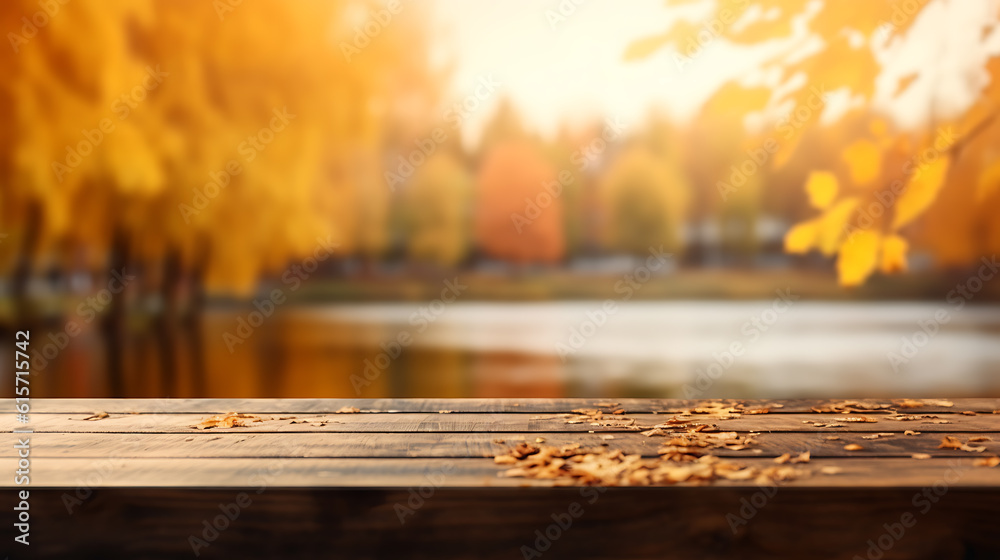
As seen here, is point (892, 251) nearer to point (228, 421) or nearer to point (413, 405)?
point (413, 405)

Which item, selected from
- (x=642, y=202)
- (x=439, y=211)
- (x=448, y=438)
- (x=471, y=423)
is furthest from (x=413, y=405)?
(x=642, y=202)

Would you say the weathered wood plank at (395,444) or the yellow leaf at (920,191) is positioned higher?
the yellow leaf at (920,191)

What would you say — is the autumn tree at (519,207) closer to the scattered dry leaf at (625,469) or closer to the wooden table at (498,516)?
the scattered dry leaf at (625,469)

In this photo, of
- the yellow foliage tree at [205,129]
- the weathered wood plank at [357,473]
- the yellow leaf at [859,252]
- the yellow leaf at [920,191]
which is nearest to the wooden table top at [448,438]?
the weathered wood plank at [357,473]

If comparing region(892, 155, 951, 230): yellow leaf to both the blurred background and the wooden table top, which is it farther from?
the blurred background

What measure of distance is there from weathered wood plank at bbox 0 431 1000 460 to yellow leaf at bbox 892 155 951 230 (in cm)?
50

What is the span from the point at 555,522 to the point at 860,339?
2.97 metres

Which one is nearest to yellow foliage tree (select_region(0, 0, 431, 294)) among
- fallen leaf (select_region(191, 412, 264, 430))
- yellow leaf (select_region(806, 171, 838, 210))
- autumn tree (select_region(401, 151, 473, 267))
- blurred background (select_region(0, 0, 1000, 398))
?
blurred background (select_region(0, 0, 1000, 398))

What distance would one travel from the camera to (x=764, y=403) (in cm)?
210

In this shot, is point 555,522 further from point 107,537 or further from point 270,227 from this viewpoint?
point 270,227

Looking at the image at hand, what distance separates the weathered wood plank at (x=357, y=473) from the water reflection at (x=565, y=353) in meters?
2.09

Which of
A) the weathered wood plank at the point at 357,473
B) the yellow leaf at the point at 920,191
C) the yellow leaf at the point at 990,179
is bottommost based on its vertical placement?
the weathered wood plank at the point at 357,473

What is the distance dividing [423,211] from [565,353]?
1.00m

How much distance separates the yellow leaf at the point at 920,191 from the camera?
163cm
